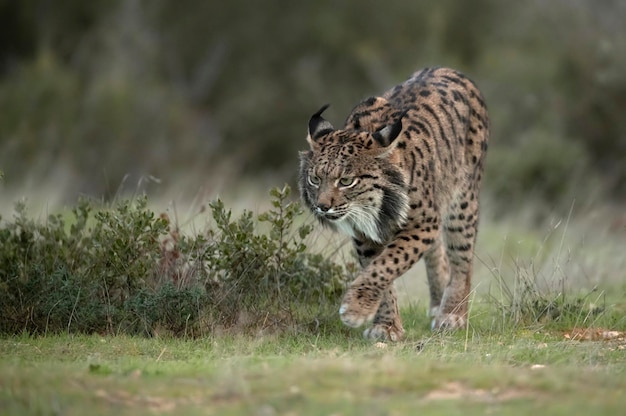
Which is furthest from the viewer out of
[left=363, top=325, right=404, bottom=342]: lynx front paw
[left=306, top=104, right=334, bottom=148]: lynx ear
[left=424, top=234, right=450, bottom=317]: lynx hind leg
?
[left=424, top=234, right=450, bottom=317]: lynx hind leg

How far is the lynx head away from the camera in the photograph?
9562 millimetres

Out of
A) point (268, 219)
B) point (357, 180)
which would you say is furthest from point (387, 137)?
point (268, 219)

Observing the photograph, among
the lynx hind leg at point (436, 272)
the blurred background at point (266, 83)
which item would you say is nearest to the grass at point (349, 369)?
the lynx hind leg at point (436, 272)

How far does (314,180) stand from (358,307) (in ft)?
4.10

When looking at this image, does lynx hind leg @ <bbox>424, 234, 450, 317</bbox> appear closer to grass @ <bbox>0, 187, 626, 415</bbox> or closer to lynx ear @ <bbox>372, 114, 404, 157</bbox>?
grass @ <bbox>0, 187, 626, 415</bbox>

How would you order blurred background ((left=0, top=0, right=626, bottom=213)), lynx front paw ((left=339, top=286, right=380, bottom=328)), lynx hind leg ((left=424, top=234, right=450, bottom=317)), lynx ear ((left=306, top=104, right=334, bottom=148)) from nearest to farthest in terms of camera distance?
lynx front paw ((left=339, top=286, right=380, bottom=328)) < lynx ear ((left=306, top=104, right=334, bottom=148)) < lynx hind leg ((left=424, top=234, right=450, bottom=317)) < blurred background ((left=0, top=0, right=626, bottom=213))

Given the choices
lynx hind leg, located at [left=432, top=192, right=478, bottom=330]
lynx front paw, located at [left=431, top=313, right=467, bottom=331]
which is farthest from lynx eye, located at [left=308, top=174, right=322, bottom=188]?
lynx hind leg, located at [left=432, top=192, right=478, bottom=330]

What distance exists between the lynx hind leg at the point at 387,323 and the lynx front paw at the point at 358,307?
433 millimetres

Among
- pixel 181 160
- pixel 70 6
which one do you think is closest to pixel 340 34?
pixel 70 6

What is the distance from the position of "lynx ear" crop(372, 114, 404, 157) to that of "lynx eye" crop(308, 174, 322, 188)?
590mm

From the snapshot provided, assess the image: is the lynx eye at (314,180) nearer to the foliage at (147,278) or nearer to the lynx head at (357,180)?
the lynx head at (357,180)

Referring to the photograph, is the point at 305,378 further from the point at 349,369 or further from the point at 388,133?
the point at 388,133

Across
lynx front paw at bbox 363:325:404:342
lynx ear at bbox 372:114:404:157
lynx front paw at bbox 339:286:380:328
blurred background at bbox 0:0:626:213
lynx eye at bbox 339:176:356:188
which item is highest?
blurred background at bbox 0:0:626:213

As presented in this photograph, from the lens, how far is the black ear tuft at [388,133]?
31.5ft
